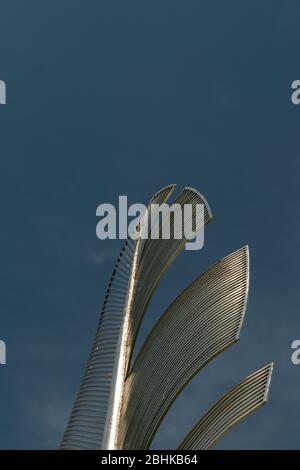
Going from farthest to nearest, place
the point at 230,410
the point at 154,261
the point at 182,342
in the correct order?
the point at 154,261, the point at 182,342, the point at 230,410

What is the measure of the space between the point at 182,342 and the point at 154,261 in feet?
16.2

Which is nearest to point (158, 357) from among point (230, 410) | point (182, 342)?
point (182, 342)

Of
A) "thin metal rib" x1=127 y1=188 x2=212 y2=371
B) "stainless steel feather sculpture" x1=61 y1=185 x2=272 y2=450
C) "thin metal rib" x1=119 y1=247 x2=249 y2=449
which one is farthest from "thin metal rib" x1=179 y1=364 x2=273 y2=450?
"thin metal rib" x1=127 y1=188 x2=212 y2=371

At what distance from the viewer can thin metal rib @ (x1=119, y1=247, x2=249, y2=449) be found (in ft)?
73.1

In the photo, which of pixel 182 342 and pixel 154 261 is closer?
pixel 182 342

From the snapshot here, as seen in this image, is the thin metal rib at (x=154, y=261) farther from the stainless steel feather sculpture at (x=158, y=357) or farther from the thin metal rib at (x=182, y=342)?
the thin metal rib at (x=182, y=342)

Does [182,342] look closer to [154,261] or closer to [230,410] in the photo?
[230,410]

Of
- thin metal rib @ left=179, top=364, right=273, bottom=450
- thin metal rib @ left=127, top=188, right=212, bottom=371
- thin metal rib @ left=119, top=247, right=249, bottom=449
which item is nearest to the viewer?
thin metal rib @ left=179, top=364, right=273, bottom=450

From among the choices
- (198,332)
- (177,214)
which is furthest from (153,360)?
(177,214)

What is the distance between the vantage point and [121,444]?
22.1 m

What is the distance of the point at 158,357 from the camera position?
24219 millimetres

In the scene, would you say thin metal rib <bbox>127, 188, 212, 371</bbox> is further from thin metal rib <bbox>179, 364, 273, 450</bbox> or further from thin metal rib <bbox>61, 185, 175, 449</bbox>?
thin metal rib <bbox>179, 364, 273, 450</bbox>

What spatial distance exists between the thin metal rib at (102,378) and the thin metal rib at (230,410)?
3159 millimetres

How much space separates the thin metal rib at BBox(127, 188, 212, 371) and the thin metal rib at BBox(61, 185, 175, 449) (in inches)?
19.3
